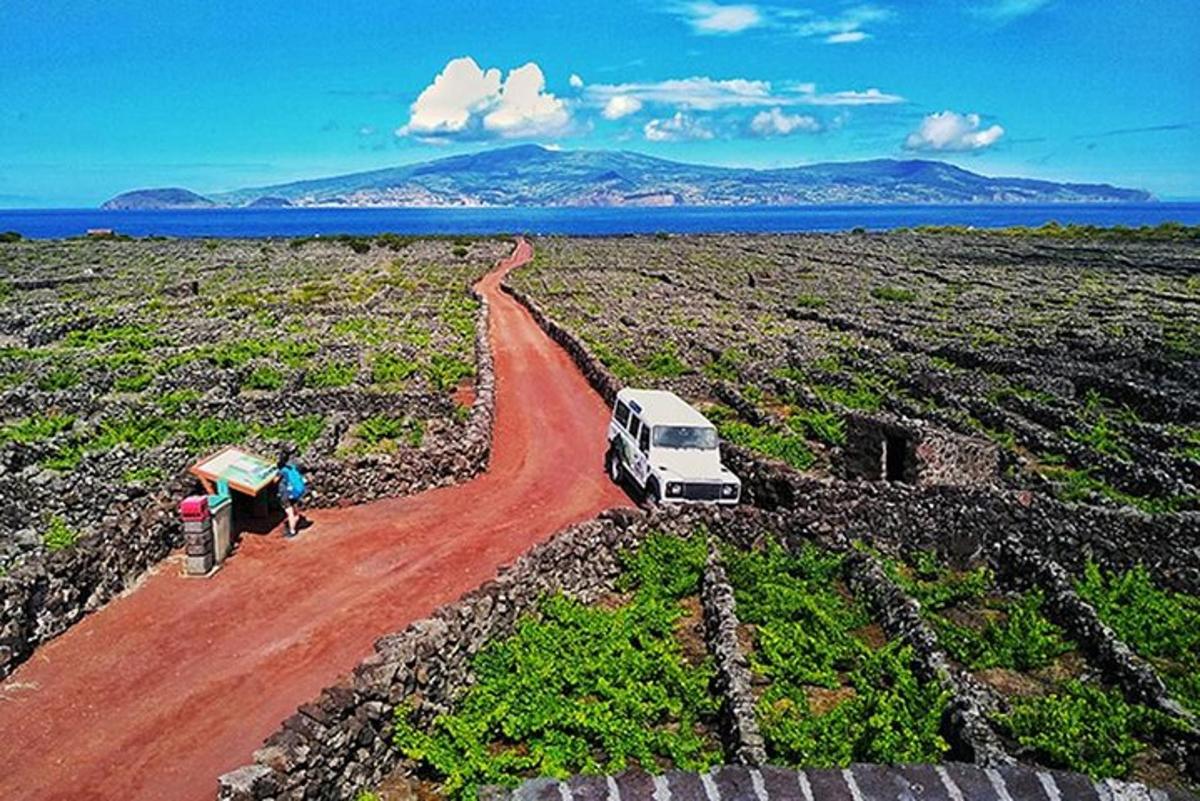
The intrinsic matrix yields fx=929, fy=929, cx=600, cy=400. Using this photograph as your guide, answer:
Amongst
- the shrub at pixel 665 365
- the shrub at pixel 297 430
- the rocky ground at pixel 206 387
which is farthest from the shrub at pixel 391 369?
the shrub at pixel 665 365

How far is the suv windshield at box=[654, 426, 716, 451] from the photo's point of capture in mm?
22875

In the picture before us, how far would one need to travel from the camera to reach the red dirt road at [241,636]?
→ 39.3 ft

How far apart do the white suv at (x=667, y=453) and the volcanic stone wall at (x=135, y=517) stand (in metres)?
3.95

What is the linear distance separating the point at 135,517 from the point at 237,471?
7.77 ft

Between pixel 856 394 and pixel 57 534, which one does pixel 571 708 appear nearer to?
pixel 57 534

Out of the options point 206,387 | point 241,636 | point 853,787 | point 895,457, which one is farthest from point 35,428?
Result: point 853,787

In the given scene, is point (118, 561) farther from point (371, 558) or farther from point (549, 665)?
point (549, 665)

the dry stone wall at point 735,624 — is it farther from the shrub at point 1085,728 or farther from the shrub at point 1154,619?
the shrub at point 1154,619

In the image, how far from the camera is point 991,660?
14938mm

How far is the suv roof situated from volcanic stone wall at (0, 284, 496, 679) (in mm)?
4369

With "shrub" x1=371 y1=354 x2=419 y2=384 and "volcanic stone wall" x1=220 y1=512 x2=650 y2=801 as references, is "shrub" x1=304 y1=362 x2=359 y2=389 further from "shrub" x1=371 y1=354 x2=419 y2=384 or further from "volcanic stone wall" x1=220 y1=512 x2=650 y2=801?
"volcanic stone wall" x1=220 y1=512 x2=650 y2=801

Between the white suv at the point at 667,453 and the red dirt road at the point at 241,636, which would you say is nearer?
the red dirt road at the point at 241,636

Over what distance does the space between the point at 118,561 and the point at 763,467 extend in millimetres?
14027

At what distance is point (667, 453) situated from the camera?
22656 mm
